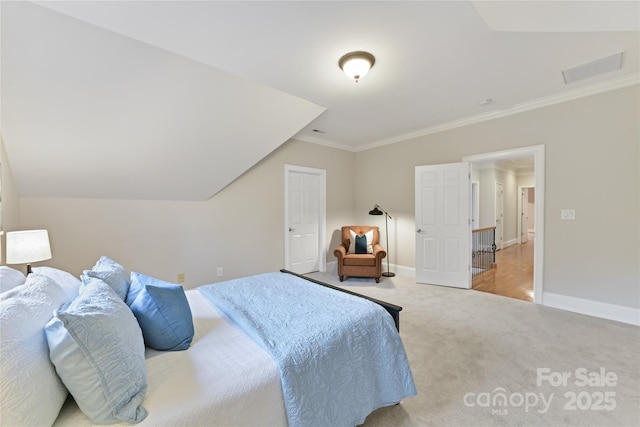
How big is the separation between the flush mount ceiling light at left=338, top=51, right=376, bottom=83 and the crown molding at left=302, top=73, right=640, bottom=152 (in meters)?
2.26

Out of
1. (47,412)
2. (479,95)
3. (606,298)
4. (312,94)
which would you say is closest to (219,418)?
(47,412)

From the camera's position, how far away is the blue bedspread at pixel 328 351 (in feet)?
3.76

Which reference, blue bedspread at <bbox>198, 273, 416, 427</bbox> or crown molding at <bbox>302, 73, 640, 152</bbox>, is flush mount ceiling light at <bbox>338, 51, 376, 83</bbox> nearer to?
blue bedspread at <bbox>198, 273, 416, 427</bbox>

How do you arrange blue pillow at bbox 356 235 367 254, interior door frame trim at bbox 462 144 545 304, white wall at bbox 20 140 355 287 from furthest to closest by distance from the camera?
blue pillow at bbox 356 235 367 254, interior door frame trim at bbox 462 144 545 304, white wall at bbox 20 140 355 287

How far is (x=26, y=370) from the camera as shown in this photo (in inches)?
29.8

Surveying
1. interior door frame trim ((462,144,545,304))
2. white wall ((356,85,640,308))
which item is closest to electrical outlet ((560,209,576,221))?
white wall ((356,85,640,308))

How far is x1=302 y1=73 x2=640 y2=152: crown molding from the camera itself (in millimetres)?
2750

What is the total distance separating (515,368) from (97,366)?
2.57m

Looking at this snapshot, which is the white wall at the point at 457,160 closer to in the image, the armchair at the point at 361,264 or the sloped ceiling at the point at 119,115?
the sloped ceiling at the point at 119,115

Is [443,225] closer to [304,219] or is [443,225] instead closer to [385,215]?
[385,215]

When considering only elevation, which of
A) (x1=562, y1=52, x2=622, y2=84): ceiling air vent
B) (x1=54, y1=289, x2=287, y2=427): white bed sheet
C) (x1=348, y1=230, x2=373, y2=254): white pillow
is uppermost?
(x1=562, y1=52, x2=622, y2=84): ceiling air vent

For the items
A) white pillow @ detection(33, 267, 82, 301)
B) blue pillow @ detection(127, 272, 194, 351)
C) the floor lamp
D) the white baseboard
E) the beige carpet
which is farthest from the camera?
the floor lamp

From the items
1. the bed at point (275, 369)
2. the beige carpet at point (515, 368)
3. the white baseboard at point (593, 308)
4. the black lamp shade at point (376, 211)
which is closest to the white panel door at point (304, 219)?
the black lamp shade at point (376, 211)

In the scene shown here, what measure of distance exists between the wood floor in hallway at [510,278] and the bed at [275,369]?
304 centimetres
